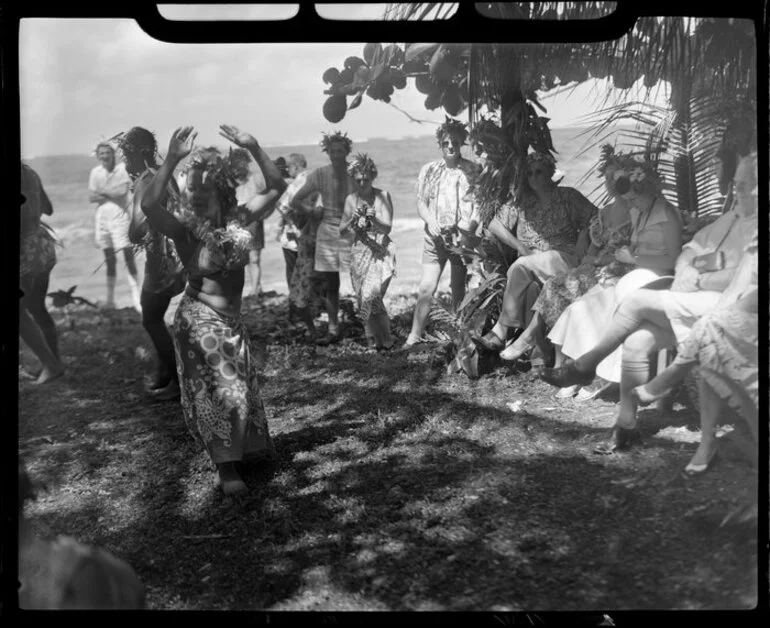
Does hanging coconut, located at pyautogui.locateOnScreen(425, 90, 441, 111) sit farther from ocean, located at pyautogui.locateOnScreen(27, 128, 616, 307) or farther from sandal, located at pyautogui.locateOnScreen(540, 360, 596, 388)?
sandal, located at pyautogui.locateOnScreen(540, 360, 596, 388)

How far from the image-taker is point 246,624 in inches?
134

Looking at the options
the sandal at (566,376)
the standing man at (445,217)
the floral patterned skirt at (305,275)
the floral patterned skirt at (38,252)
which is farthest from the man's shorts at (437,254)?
the floral patterned skirt at (38,252)

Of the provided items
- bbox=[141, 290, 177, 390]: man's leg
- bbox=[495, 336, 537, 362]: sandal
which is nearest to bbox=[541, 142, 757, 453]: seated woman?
bbox=[495, 336, 537, 362]: sandal

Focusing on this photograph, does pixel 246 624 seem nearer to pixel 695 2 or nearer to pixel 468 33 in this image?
pixel 468 33

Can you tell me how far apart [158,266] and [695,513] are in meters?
2.24

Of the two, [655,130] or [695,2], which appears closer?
[695,2]

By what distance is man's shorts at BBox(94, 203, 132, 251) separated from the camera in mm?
3568

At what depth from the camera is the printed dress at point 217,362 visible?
3.92 metres

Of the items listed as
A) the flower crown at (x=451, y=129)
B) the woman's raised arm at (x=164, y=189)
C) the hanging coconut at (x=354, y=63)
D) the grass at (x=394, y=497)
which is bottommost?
the grass at (x=394, y=497)

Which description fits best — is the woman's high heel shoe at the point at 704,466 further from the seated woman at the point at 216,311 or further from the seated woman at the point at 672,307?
the seated woman at the point at 216,311

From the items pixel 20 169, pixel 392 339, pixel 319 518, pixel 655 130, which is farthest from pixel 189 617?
pixel 655 130

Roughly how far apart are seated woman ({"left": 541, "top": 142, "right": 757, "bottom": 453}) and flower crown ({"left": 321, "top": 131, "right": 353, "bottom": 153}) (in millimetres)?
1189

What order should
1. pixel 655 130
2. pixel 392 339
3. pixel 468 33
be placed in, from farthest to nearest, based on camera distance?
pixel 392 339 < pixel 655 130 < pixel 468 33

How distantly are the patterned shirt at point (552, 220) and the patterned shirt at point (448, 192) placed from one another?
0.15m
